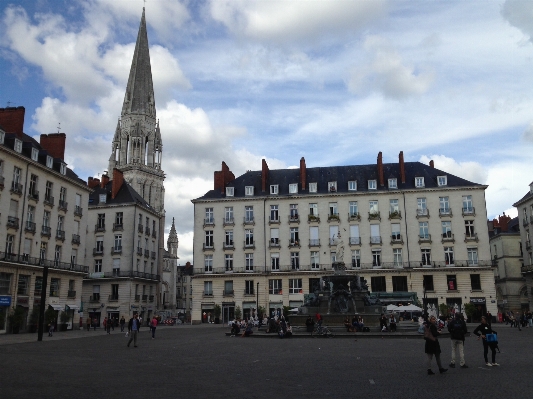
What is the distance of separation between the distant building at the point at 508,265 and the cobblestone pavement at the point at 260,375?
57.7 meters

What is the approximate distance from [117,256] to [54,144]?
18.1 meters

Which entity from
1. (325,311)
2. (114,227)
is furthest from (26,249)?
(325,311)

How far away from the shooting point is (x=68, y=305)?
5044 centimetres

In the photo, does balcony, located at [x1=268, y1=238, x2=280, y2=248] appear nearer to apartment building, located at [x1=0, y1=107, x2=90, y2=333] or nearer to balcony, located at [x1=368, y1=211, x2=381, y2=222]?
balcony, located at [x1=368, y1=211, x2=381, y2=222]

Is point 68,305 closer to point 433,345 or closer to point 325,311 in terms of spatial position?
point 325,311

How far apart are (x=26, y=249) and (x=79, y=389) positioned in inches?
1455

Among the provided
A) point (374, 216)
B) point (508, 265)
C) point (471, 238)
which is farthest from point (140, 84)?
point (471, 238)

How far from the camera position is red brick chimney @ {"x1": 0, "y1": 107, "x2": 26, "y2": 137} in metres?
47.7

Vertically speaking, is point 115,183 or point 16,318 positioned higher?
point 115,183

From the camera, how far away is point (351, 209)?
63875 millimetres

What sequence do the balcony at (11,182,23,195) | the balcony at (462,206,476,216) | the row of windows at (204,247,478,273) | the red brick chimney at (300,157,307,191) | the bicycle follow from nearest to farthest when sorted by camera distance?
the bicycle
the balcony at (11,182,23,195)
the row of windows at (204,247,478,273)
the balcony at (462,206,476,216)
the red brick chimney at (300,157,307,191)

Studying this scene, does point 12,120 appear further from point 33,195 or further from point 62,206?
point 62,206

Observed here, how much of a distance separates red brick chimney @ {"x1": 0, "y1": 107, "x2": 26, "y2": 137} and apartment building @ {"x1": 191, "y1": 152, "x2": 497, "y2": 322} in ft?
80.9

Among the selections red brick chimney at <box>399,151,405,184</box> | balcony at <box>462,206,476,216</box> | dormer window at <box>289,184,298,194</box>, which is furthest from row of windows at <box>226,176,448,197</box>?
balcony at <box>462,206,476,216</box>
